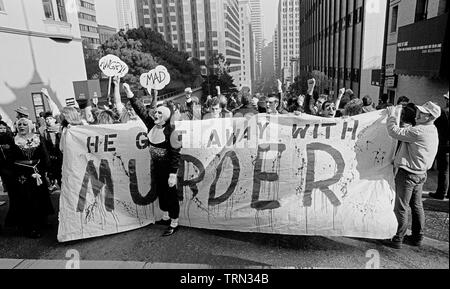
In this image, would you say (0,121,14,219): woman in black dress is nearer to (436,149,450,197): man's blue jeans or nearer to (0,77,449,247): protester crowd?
(0,77,449,247): protester crowd

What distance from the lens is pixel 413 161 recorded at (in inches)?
115

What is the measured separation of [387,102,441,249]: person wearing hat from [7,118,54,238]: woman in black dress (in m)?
4.13

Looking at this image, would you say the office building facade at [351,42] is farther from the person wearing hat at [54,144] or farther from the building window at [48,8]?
the person wearing hat at [54,144]

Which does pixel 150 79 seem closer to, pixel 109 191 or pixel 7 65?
pixel 109 191

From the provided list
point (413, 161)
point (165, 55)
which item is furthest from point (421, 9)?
point (165, 55)

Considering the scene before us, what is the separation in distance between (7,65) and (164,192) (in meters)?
3.10

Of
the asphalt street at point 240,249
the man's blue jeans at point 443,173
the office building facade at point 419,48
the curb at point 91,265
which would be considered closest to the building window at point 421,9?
the office building facade at point 419,48

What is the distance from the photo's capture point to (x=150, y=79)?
14.6 ft

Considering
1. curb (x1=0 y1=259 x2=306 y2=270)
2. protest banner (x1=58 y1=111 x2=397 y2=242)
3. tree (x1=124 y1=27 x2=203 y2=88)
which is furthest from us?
tree (x1=124 y1=27 x2=203 y2=88)

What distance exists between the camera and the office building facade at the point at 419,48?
7.84m

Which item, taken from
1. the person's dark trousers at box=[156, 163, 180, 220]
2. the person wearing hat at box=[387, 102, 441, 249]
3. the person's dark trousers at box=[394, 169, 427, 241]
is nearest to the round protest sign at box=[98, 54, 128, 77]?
the person's dark trousers at box=[156, 163, 180, 220]

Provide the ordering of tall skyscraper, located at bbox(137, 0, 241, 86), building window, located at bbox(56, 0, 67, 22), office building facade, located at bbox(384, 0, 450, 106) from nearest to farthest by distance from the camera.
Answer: building window, located at bbox(56, 0, 67, 22) < office building facade, located at bbox(384, 0, 450, 106) < tall skyscraper, located at bbox(137, 0, 241, 86)

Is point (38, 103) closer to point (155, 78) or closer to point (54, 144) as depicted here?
point (54, 144)

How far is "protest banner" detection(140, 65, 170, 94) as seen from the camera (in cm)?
445
